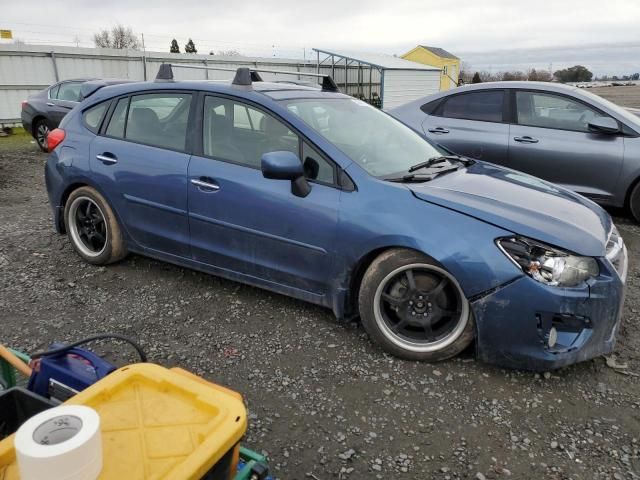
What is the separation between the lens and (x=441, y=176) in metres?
3.36

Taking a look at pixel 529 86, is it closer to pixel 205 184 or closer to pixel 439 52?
pixel 205 184

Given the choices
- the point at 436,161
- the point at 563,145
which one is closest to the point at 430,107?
the point at 563,145

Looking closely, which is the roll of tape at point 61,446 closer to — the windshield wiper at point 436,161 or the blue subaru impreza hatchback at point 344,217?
the blue subaru impreza hatchback at point 344,217

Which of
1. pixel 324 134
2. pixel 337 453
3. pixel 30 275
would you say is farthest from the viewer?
pixel 30 275

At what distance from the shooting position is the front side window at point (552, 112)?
564 centimetres

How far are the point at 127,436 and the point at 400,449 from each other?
1.38m

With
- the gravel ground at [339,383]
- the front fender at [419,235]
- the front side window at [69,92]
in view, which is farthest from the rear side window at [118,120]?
the front side window at [69,92]

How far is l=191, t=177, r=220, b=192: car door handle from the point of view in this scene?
11.3ft

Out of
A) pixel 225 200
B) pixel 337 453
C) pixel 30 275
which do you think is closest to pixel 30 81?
pixel 30 275

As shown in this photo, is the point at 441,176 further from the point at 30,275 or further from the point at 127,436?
the point at 30,275

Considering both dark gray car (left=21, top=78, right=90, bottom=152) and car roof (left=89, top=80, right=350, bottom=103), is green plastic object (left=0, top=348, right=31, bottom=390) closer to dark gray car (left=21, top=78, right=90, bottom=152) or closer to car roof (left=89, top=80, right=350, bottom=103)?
car roof (left=89, top=80, right=350, bottom=103)

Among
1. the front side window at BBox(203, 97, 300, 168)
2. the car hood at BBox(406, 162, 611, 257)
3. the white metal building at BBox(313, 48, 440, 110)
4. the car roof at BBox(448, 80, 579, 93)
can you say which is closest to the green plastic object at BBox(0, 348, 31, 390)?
the front side window at BBox(203, 97, 300, 168)

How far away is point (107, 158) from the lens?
A: 3.99 meters

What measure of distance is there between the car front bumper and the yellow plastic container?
65.0 inches
